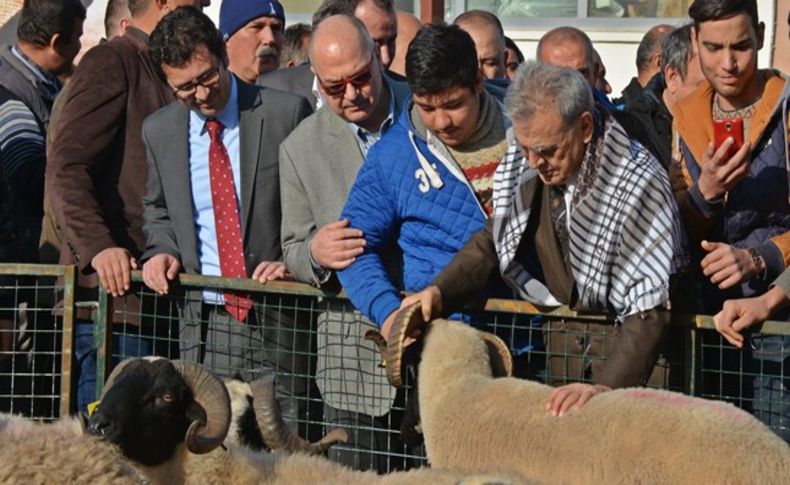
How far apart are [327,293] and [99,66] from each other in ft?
5.46

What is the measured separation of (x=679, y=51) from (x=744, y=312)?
215 centimetres

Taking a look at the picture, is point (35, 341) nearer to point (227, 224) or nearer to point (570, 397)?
point (227, 224)

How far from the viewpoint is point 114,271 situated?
19.7ft

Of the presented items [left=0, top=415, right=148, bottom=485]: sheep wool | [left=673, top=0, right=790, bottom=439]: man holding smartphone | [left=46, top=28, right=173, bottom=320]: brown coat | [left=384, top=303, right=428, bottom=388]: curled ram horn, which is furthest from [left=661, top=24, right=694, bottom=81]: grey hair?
[left=0, top=415, right=148, bottom=485]: sheep wool

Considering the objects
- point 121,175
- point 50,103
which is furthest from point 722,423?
point 50,103

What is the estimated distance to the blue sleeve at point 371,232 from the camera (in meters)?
5.29

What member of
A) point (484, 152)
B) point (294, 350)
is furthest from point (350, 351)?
point (484, 152)

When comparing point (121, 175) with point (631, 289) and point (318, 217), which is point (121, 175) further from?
point (631, 289)

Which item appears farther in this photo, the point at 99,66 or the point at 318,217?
the point at 99,66

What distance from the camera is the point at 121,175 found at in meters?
6.42

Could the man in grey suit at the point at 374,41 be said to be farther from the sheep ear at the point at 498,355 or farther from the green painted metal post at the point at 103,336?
the sheep ear at the point at 498,355

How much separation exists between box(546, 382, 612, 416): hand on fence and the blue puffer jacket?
852mm

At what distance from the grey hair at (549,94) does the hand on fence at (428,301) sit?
75cm

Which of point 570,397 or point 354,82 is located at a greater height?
point 354,82
